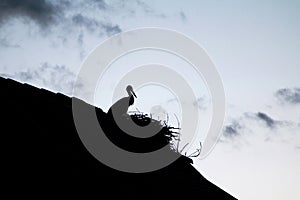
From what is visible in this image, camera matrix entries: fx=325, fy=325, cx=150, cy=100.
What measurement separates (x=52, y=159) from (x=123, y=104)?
5.21 metres

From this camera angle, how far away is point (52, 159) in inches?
194

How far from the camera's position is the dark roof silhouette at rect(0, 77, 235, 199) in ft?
14.7

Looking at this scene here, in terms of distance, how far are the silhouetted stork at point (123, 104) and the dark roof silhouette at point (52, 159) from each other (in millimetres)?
2040

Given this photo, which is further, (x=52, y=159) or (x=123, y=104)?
(x=123, y=104)

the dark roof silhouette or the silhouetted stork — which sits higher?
the silhouetted stork

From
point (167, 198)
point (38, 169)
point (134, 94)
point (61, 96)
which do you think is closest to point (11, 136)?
point (38, 169)

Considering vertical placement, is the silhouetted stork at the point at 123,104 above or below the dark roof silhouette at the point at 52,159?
above

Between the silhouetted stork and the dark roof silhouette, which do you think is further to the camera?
the silhouetted stork

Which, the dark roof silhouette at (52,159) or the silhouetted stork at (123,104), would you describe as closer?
the dark roof silhouette at (52,159)

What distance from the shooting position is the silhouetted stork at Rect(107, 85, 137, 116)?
938 centimetres

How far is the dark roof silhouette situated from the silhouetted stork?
80.3 inches

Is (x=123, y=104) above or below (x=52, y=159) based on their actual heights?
above

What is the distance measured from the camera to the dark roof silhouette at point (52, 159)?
4.47 meters

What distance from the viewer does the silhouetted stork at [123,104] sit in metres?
9.38
